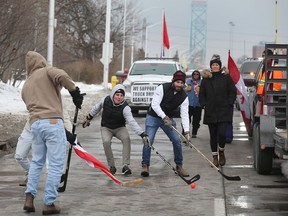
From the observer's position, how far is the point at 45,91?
8141 mm

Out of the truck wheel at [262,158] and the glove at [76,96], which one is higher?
the glove at [76,96]

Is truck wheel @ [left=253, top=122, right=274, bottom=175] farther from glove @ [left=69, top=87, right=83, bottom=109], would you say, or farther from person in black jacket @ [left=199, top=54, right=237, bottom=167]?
glove @ [left=69, top=87, right=83, bottom=109]

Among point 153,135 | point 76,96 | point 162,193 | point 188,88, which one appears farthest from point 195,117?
point 76,96

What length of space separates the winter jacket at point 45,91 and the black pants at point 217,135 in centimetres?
460

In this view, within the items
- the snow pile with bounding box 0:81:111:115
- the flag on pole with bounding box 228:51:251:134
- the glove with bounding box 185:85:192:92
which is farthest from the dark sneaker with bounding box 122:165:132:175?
the snow pile with bounding box 0:81:111:115

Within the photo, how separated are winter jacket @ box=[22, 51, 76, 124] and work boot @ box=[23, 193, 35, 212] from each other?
33.2 inches

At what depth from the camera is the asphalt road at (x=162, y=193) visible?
8602mm

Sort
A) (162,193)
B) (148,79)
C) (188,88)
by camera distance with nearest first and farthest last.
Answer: (162,193), (188,88), (148,79)

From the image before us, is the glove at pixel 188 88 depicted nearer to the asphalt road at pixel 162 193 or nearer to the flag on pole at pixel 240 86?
the flag on pole at pixel 240 86

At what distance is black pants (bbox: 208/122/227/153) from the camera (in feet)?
40.3

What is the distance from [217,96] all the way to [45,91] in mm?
4829

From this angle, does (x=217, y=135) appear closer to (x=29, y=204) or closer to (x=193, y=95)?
(x=193, y=95)

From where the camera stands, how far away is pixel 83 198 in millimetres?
9297

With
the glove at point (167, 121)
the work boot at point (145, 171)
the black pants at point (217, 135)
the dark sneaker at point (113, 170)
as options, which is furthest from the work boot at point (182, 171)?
the black pants at point (217, 135)
